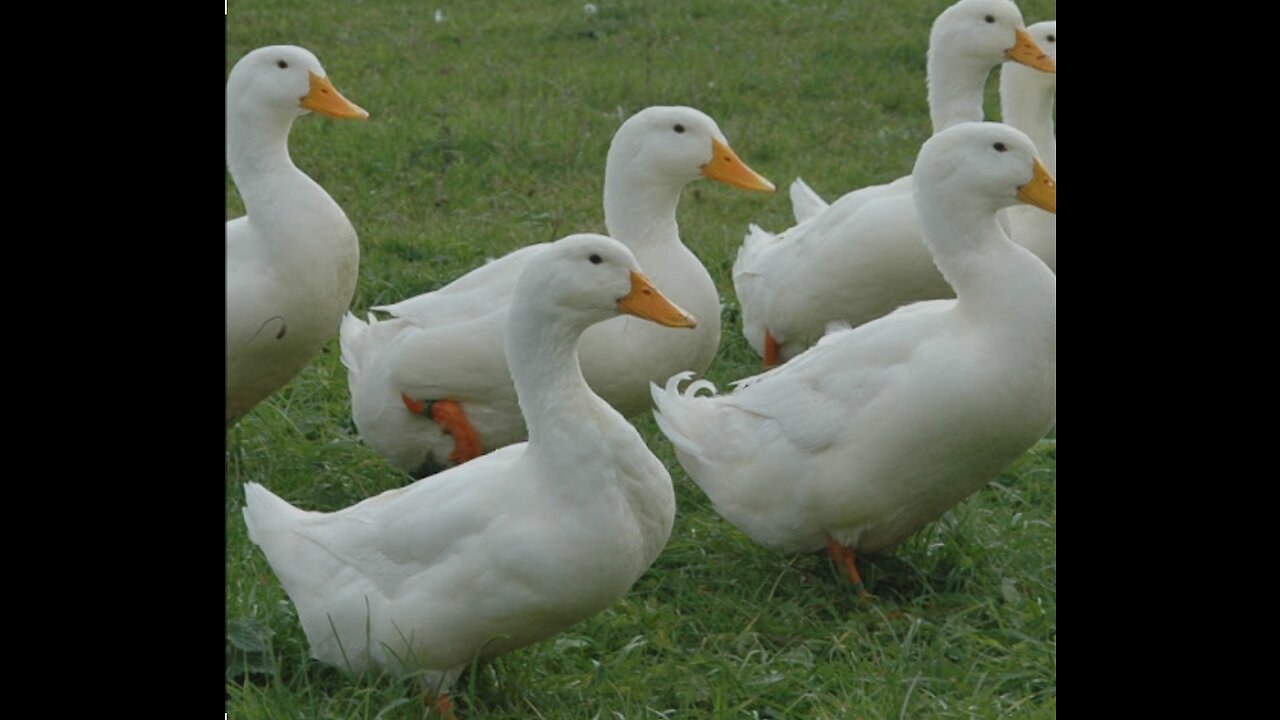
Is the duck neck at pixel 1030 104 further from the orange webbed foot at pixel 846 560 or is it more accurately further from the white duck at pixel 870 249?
the orange webbed foot at pixel 846 560

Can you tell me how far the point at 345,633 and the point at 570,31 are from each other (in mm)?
7642

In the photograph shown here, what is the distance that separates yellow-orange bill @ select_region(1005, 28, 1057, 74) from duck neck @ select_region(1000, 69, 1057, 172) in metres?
0.20

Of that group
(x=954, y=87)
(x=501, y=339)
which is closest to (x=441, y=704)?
(x=501, y=339)

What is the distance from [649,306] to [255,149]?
187 centimetres

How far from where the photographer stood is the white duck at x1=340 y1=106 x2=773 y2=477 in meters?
5.14

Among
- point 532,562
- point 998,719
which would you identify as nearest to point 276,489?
point 532,562

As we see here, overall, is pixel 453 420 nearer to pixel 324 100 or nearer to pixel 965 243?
pixel 324 100

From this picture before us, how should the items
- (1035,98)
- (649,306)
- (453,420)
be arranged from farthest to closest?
(1035,98) → (453,420) → (649,306)

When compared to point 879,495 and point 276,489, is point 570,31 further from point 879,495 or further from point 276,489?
point 879,495

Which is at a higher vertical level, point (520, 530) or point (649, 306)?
point (649, 306)

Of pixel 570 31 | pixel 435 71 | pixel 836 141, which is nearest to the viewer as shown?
pixel 836 141

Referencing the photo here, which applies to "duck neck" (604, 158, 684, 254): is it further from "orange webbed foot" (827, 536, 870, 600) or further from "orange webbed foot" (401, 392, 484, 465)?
"orange webbed foot" (827, 536, 870, 600)

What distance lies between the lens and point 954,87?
6242mm

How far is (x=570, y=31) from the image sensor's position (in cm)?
1098
